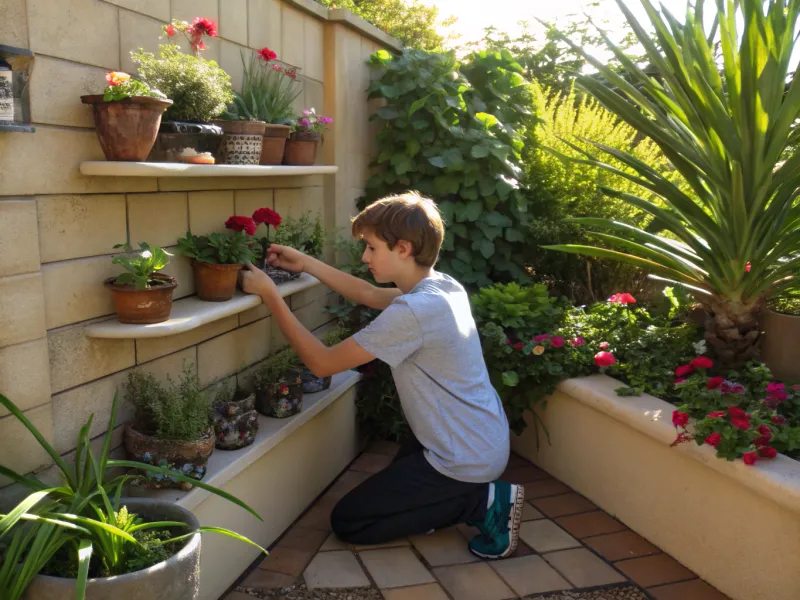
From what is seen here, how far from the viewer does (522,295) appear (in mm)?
3533

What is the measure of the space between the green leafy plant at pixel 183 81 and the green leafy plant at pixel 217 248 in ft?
1.29

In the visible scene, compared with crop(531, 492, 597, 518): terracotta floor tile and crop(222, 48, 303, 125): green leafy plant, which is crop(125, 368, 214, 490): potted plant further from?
crop(531, 492, 597, 518): terracotta floor tile

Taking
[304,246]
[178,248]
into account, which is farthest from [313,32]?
[178,248]

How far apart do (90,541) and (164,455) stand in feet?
1.68

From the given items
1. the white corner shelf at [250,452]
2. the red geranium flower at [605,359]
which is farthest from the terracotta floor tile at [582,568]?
the white corner shelf at [250,452]

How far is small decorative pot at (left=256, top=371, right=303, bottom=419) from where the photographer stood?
2.69 metres

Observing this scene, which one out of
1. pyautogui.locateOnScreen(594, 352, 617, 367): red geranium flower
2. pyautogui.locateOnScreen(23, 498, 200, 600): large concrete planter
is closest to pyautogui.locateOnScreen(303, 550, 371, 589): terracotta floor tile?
pyautogui.locateOnScreen(23, 498, 200, 600): large concrete planter

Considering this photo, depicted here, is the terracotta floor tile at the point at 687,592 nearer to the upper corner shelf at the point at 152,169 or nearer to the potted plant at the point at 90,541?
the potted plant at the point at 90,541

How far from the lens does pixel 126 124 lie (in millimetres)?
1850

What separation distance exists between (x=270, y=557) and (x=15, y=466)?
105 cm

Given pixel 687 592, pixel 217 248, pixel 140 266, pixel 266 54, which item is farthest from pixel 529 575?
pixel 266 54

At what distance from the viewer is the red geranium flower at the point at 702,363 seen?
2805 mm

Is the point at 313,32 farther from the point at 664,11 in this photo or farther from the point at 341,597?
the point at 341,597

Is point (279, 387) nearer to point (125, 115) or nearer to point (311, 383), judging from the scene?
point (311, 383)
